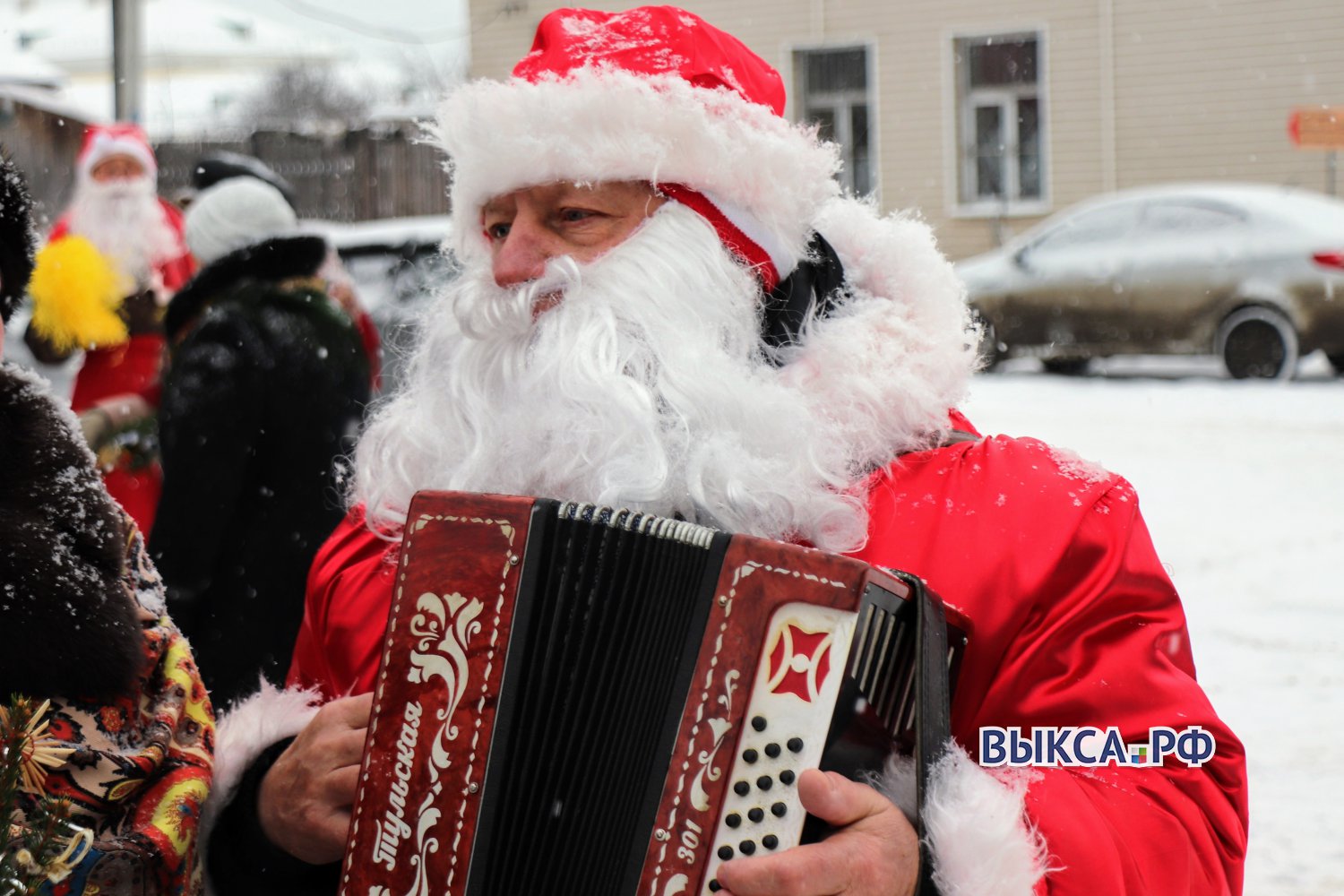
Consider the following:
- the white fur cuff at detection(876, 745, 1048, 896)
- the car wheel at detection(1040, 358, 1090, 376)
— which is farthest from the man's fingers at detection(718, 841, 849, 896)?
the car wheel at detection(1040, 358, 1090, 376)

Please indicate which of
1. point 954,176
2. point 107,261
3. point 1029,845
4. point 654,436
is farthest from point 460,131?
point 954,176

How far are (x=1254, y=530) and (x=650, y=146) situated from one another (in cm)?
510

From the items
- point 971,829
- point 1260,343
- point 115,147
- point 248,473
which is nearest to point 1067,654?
point 971,829

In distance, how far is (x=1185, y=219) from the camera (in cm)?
955

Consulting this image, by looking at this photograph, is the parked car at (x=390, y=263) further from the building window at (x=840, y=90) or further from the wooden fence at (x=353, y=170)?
the wooden fence at (x=353, y=170)

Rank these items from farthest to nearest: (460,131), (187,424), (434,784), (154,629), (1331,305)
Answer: (1331,305) < (187,424) < (460,131) < (154,629) < (434,784)

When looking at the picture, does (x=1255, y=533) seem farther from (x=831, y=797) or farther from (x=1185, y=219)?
(x=831, y=797)

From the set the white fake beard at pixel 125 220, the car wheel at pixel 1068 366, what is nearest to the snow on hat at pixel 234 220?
the white fake beard at pixel 125 220

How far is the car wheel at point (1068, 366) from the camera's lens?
34.8 ft

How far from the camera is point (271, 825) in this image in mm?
1692

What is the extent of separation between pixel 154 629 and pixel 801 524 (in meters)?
0.76

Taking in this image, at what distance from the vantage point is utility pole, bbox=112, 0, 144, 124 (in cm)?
434

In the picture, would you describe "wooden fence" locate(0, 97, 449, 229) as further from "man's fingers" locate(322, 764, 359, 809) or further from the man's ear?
"man's fingers" locate(322, 764, 359, 809)

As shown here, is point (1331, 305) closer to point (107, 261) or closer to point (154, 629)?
point (107, 261)
